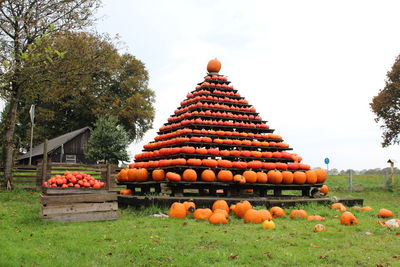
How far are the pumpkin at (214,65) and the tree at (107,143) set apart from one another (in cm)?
2014

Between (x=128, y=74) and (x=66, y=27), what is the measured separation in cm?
→ 2670

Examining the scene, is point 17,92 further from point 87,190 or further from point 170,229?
point 170,229

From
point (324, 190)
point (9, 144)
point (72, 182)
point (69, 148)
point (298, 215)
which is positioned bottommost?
point (298, 215)

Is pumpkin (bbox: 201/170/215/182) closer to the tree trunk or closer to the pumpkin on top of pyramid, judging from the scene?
the pumpkin on top of pyramid

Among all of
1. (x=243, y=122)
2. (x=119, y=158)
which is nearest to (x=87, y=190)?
(x=243, y=122)

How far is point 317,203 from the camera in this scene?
1290 centimetres

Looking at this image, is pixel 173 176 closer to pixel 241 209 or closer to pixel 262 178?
pixel 241 209

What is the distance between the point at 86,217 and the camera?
10031 millimetres

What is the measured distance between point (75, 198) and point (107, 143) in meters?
26.1

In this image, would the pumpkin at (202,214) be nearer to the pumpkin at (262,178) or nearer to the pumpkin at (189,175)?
the pumpkin at (189,175)

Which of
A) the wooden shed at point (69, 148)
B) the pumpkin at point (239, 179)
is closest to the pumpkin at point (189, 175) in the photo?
the pumpkin at point (239, 179)

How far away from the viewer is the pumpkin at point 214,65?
16828 millimetres

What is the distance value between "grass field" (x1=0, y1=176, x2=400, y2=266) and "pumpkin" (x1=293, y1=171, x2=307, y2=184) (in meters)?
3.89

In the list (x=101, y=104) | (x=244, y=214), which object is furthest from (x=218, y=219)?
(x=101, y=104)
